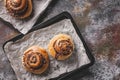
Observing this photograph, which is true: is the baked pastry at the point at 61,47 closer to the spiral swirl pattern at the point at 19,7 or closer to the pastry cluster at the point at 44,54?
the pastry cluster at the point at 44,54

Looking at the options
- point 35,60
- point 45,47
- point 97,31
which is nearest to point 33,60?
point 35,60

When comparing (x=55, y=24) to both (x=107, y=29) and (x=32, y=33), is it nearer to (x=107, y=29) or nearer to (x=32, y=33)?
(x=32, y=33)

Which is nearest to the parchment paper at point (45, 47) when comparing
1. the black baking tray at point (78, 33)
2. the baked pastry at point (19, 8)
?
the black baking tray at point (78, 33)

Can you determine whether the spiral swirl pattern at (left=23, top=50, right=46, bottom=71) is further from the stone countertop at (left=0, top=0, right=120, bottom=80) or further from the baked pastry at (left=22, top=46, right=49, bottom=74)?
the stone countertop at (left=0, top=0, right=120, bottom=80)

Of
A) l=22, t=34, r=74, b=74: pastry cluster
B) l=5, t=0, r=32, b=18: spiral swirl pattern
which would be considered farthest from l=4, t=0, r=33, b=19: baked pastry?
l=22, t=34, r=74, b=74: pastry cluster

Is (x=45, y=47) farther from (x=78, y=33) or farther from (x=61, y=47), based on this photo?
(x=78, y=33)

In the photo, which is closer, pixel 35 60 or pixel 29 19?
pixel 35 60

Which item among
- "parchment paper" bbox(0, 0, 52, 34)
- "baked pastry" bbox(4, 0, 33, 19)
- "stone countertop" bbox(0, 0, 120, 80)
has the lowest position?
"stone countertop" bbox(0, 0, 120, 80)
